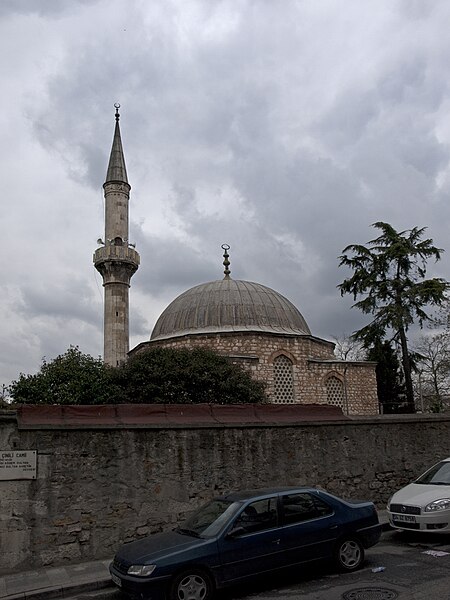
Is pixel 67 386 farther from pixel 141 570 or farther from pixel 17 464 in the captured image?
pixel 141 570

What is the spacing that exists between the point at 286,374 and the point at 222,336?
3.38 meters

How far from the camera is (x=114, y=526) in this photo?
25.9ft

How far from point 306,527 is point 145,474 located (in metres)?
2.81

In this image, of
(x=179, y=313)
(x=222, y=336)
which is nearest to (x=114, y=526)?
(x=222, y=336)

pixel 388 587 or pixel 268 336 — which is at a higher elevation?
pixel 268 336

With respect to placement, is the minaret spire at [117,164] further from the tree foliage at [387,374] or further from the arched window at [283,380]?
the tree foliage at [387,374]

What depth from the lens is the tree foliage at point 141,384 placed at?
16.5 meters

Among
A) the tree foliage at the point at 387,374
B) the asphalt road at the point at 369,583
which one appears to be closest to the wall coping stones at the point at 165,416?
the asphalt road at the point at 369,583

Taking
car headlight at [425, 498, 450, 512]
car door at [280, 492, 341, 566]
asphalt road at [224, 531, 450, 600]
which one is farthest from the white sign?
car headlight at [425, 498, 450, 512]

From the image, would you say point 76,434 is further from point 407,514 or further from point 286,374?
point 286,374

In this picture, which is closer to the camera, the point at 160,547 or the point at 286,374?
the point at 160,547

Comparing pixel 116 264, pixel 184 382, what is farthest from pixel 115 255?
pixel 184 382

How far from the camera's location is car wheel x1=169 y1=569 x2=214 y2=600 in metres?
5.55

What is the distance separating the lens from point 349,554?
665cm
